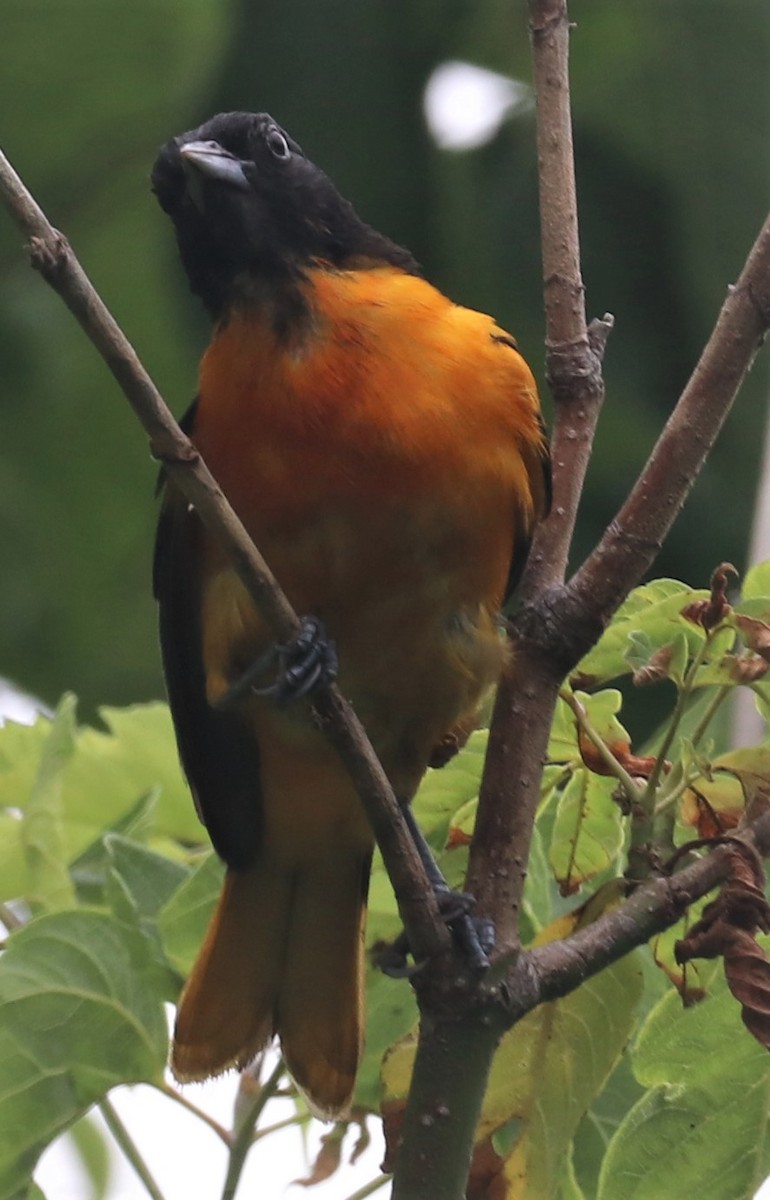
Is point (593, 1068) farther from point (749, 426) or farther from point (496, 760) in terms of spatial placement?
point (749, 426)

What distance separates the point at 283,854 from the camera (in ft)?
10.4

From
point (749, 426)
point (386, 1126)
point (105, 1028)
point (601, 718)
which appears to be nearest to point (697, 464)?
point (601, 718)

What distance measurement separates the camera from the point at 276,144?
2895 millimetres

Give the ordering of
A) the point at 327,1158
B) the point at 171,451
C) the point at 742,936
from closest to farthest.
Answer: the point at 171,451, the point at 742,936, the point at 327,1158

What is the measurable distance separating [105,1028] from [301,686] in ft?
1.60

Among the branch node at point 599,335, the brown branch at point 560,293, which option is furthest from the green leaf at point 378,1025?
the branch node at point 599,335

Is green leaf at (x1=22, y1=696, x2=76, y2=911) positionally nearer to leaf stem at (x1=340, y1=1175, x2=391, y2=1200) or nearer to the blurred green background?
leaf stem at (x1=340, y1=1175, x2=391, y2=1200)

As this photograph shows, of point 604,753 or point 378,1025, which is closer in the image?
point 604,753

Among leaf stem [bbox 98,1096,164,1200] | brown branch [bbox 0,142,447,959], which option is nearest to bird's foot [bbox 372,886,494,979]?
brown branch [bbox 0,142,447,959]

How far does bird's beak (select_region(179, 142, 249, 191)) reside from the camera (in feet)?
8.96

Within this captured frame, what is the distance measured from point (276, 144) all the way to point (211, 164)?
19 cm

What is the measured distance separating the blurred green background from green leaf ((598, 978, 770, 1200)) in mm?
2050

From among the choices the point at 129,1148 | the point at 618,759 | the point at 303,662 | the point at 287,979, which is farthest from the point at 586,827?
the point at 287,979

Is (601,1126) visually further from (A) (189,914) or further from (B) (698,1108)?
(A) (189,914)
